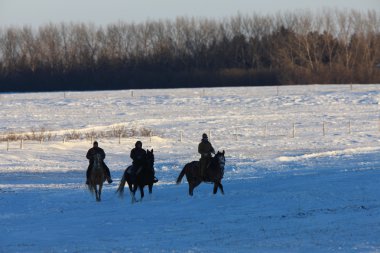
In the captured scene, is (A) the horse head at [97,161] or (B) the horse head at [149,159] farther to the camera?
(A) the horse head at [97,161]

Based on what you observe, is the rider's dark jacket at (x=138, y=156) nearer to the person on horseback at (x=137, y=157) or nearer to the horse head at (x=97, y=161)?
the person on horseback at (x=137, y=157)

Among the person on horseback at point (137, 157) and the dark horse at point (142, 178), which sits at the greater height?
the person on horseback at point (137, 157)

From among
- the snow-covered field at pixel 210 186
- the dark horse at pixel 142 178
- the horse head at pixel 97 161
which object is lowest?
the snow-covered field at pixel 210 186

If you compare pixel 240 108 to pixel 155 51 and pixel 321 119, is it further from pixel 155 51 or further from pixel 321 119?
pixel 155 51

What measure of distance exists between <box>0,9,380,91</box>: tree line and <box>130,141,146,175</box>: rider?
87.8 metres

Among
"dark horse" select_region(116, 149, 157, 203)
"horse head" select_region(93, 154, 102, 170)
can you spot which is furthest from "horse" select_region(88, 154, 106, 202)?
"dark horse" select_region(116, 149, 157, 203)

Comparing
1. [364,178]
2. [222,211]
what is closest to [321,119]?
[364,178]

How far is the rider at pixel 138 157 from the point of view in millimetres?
23891

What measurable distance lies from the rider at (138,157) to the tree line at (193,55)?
8778cm

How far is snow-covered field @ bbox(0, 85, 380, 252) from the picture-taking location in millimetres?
16750

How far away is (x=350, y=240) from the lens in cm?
1565

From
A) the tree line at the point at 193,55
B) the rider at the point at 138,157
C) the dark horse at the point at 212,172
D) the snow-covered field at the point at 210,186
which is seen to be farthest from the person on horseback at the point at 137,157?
the tree line at the point at 193,55

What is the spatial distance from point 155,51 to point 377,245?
4876 inches

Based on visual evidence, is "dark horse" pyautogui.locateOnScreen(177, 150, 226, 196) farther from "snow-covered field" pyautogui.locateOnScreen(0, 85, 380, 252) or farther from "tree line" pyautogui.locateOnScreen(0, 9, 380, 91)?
"tree line" pyautogui.locateOnScreen(0, 9, 380, 91)
